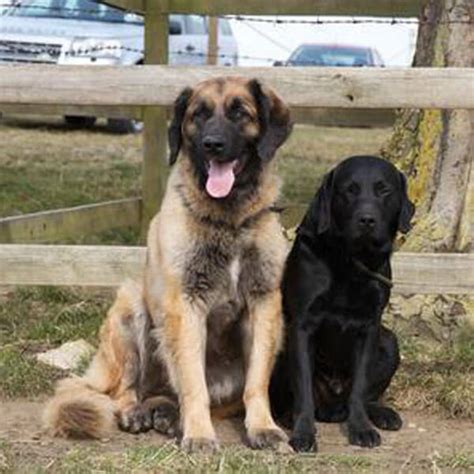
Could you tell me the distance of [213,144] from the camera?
4.64 metres

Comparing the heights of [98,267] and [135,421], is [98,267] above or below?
above

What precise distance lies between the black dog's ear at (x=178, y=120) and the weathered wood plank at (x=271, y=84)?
1.35 ft

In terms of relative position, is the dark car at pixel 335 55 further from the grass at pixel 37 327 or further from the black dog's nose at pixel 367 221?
the black dog's nose at pixel 367 221

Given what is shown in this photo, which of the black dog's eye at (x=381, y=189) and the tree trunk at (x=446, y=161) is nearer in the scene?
the black dog's eye at (x=381, y=189)

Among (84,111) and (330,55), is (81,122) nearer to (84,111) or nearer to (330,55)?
(330,55)

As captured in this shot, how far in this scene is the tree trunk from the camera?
6250mm

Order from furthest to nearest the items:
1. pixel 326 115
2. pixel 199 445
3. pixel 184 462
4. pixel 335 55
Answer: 1. pixel 335 55
2. pixel 326 115
3. pixel 199 445
4. pixel 184 462

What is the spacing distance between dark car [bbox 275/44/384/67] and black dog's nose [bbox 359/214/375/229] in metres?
21.1

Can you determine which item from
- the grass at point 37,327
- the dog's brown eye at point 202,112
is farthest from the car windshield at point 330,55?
the dog's brown eye at point 202,112

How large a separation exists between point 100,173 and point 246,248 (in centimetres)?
874

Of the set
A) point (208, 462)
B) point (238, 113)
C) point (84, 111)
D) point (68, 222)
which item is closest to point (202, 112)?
point (238, 113)

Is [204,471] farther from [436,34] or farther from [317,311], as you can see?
[436,34]

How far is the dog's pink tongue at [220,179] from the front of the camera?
4.77m

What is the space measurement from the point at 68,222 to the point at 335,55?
19.6m
